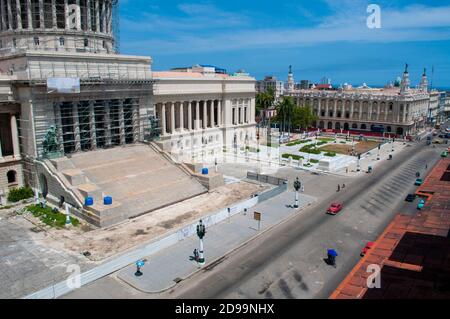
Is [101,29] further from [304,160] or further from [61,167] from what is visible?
[304,160]

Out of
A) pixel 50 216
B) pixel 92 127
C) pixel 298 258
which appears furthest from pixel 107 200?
pixel 298 258

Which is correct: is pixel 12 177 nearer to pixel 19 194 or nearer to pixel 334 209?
pixel 19 194

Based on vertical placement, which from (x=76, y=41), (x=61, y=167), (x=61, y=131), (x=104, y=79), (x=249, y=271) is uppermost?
(x=76, y=41)

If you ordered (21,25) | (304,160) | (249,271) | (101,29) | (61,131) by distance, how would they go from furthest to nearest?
(304,160)
(101,29)
(21,25)
(61,131)
(249,271)

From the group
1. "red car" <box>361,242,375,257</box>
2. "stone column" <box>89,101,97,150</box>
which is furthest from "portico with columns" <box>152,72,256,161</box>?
"red car" <box>361,242,375,257</box>

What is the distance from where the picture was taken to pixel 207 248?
34906 millimetres

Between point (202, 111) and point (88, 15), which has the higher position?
point (88, 15)

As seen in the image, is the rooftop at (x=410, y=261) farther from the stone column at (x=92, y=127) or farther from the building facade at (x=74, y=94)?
the stone column at (x=92, y=127)

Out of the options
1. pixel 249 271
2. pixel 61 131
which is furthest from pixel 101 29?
pixel 249 271

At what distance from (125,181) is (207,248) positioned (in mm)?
18146

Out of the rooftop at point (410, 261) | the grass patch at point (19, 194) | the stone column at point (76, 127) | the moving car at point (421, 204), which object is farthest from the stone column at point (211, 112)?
the rooftop at point (410, 261)

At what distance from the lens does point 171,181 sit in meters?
51.3

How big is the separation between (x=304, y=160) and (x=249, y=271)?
45.1m

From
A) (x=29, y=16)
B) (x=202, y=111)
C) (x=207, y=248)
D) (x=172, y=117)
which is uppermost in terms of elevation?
(x=29, y=16)
